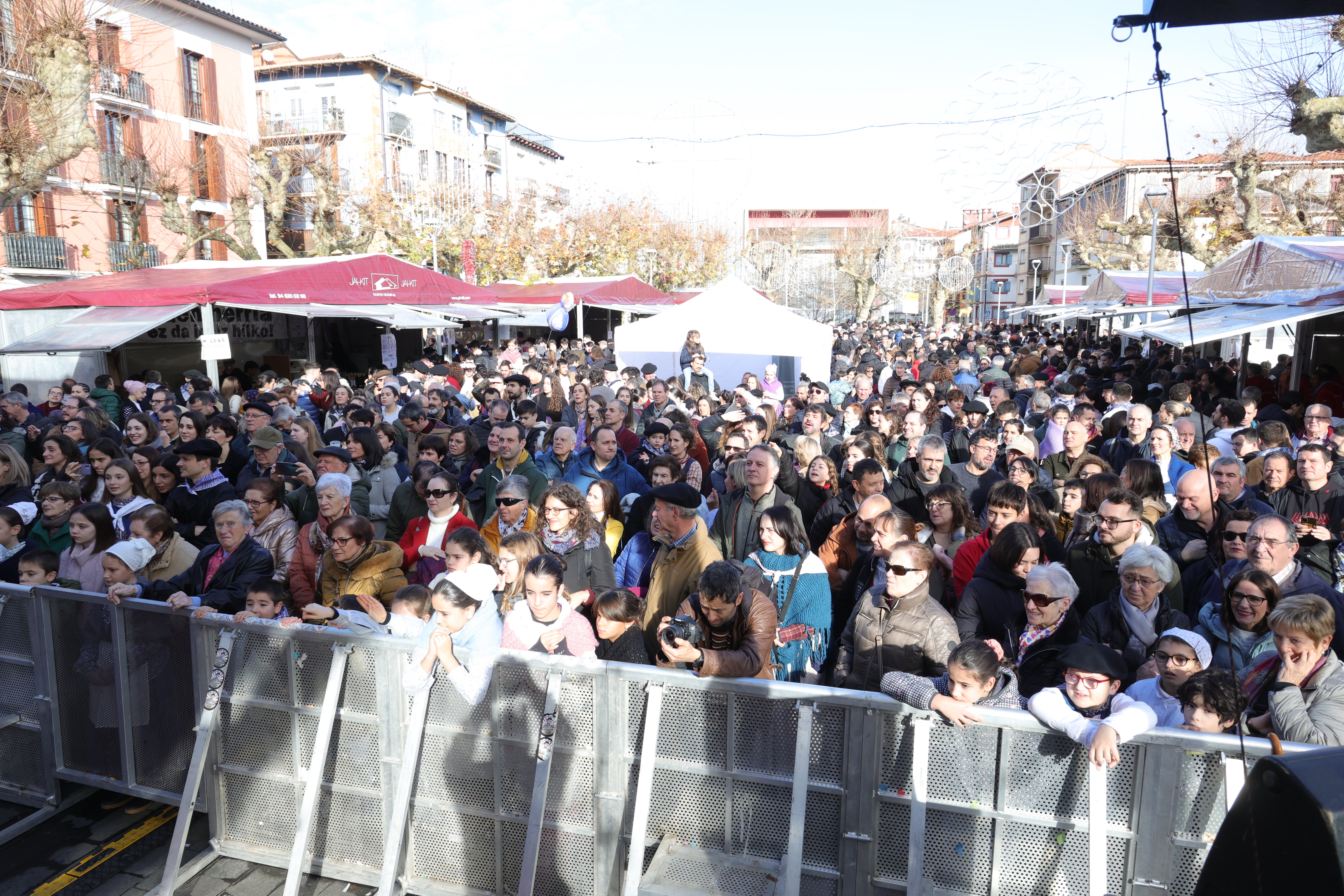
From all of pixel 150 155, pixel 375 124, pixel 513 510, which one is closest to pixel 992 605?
pixel 513 510

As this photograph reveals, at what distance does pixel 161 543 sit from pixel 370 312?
1236cm

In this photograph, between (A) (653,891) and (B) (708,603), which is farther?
(B) (708,603)

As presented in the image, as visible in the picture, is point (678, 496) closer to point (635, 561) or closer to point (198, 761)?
point (635, 561)

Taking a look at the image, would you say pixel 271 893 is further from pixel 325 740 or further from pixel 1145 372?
pixel 1145 372

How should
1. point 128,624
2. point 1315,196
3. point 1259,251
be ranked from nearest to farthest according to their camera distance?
point 128,624 → point 1259,251 → point 1315,196

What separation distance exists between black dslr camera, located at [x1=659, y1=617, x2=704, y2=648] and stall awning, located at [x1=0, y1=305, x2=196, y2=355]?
11.2 m

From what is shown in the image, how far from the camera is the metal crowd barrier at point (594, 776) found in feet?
8.59

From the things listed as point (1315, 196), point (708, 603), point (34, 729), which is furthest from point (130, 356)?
point (1315, 196)

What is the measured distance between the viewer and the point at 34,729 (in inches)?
157

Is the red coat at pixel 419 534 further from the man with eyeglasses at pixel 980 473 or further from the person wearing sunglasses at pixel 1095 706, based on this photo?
the man with eyeglasses at pixel 980 473

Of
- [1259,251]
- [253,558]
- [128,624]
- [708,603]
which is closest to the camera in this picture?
[708,603]

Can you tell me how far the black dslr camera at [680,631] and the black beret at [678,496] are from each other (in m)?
0.99

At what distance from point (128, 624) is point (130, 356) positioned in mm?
14236

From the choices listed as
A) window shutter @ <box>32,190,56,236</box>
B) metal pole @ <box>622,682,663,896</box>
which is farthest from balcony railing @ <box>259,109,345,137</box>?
metal pole @ <box>622,682,663,896</box>
